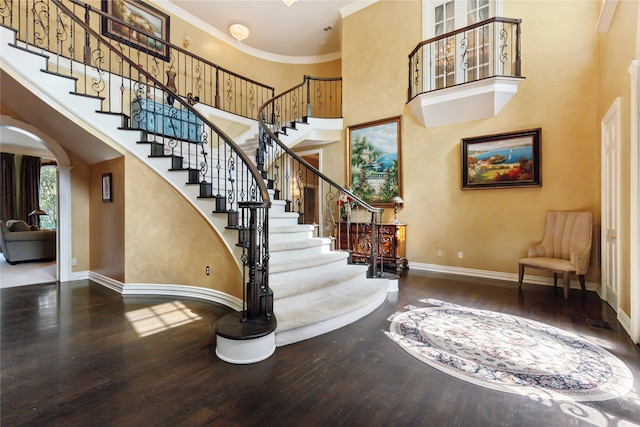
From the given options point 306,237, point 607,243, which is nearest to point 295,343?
point 306,237

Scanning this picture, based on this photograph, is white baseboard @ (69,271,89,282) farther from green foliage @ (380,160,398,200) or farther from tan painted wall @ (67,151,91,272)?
A: green foliage @ (380,160,398,200)

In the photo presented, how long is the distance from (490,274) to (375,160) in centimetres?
298

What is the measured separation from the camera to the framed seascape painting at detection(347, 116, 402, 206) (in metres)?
5.86

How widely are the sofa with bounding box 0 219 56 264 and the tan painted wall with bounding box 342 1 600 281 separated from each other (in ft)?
22.6

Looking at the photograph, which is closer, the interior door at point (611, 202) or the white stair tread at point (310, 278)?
the white stair tread at point (310, 278)

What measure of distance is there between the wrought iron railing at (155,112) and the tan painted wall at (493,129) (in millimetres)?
3176

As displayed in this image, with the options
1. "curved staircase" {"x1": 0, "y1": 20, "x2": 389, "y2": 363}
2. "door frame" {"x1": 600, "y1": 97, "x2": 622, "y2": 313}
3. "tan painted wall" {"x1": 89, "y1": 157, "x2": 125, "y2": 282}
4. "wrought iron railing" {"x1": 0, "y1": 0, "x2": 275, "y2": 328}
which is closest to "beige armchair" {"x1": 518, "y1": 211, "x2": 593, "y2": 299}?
"door frame" {"x1": 600, "y1": 97, "x2": 622, "y2": 313}

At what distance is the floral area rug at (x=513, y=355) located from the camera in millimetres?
1864

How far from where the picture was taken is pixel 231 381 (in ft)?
6.26

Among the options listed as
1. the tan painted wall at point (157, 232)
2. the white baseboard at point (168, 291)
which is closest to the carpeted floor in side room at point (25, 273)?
the white baseboard at point (168, 291)

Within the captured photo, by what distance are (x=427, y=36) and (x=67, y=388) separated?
6.82 m

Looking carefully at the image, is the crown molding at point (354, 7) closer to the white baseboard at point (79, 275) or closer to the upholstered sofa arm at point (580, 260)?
the upholstered sofa arm at point (580, 260)

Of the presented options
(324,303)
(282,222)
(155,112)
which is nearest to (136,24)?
(155,112)

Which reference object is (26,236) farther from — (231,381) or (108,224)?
(231,381)
